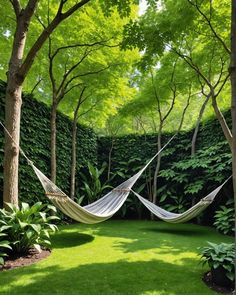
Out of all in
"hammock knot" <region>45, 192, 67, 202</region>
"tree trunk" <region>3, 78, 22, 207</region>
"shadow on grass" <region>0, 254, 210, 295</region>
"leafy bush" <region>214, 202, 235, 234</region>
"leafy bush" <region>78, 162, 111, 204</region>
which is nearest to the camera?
"shadow on grass" <region>0, 254, 210, 295</region>

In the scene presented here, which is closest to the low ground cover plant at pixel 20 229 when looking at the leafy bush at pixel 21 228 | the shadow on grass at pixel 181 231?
the leafy bush at pixel 21 228

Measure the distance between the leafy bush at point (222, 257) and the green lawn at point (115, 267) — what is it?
0.21 m

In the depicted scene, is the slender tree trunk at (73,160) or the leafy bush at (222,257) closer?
the leafy bush at (222,257)

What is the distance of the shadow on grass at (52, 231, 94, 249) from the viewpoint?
12.8 ft

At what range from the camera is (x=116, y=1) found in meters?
3.66

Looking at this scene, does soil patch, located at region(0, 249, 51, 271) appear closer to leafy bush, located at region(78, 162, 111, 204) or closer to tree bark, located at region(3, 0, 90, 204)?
tree bark, located at region(3, 0, 90, 204)

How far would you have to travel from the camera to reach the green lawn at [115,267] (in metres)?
2.46

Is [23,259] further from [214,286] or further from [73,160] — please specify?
[73,160]

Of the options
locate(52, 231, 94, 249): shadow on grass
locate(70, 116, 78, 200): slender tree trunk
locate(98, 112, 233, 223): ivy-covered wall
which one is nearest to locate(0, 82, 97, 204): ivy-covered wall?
locate(70, 116, 78, 200): slender tree trunk

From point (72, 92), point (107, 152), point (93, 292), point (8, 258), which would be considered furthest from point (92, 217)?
point (107, 152)

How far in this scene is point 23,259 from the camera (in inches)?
124

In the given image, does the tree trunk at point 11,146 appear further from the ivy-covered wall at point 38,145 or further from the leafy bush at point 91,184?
the leafy bush at point 91,184

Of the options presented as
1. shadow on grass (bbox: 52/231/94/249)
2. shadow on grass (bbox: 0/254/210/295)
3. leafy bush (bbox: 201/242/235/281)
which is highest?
leafy bush (bbox: 201/242/235/281)

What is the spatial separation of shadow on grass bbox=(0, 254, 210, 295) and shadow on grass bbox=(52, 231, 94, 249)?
88 cm
